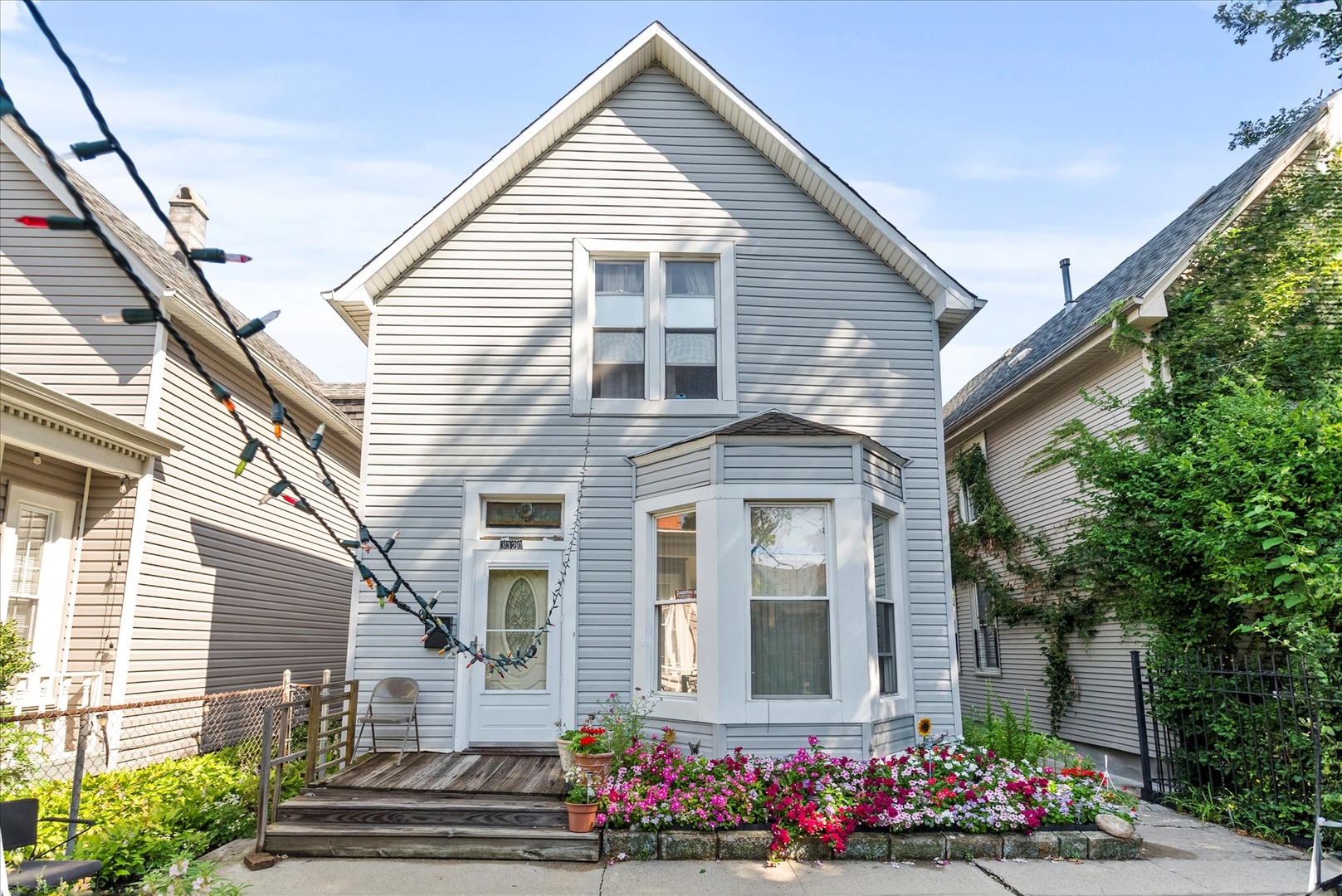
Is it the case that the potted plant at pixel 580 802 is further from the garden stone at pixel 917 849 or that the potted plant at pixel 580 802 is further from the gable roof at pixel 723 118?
Result: the gable roof at pixel 723 118

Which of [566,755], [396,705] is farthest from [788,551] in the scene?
[396,705]

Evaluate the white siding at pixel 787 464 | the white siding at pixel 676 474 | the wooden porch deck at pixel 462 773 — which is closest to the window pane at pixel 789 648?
the white siding at pixel 787 464

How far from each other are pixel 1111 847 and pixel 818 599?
9.32 feet

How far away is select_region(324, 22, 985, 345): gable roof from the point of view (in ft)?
29.3

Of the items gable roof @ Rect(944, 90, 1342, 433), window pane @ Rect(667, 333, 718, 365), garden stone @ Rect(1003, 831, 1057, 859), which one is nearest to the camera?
garden stone @ Rect(1003, 831, 1057, 859)

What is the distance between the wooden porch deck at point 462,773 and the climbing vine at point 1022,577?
7.52 m

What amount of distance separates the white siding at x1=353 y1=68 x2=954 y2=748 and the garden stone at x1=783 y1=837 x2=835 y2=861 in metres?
2.57

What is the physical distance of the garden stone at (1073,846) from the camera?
634 cm

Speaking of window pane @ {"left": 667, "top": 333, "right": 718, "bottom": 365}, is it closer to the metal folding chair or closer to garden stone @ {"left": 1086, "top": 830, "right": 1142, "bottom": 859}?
garden stone @ {"left": 1086, "top": 830, "right": 1142, "bottom": 859}

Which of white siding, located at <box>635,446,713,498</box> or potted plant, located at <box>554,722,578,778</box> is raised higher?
white siding, located at <box>635,446,713,498</box>

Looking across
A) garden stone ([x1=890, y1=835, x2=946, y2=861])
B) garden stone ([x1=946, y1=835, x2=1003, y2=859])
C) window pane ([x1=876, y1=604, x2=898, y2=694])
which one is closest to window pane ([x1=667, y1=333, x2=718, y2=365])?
window pane ([x1=876, y1=604, x2=898, y2=694])

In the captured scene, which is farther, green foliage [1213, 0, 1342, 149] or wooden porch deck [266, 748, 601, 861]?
green foliage [1213, 0, 1342, 149]

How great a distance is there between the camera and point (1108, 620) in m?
11.2

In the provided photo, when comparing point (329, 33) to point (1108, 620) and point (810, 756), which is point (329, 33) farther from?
point (1108, 620)
